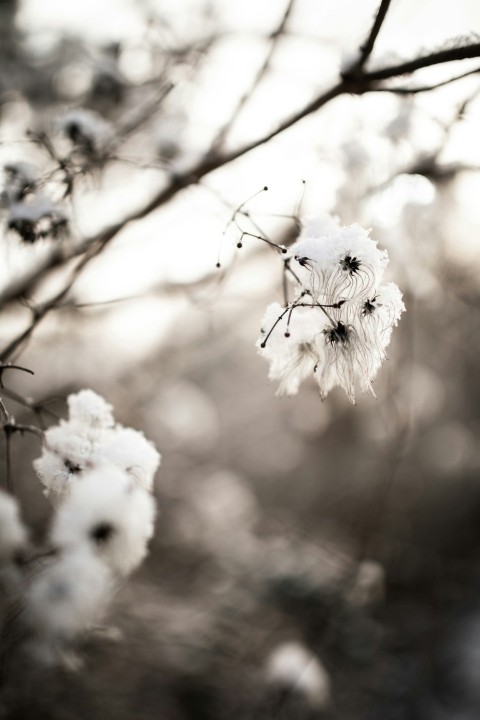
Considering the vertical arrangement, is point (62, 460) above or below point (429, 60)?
below

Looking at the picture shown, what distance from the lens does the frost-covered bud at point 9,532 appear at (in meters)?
1.42

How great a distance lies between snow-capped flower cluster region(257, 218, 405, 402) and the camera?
3.55 ft

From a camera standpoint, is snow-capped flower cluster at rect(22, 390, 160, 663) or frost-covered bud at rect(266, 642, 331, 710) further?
frost-covered bud at rect(266, 642, 331, 710)

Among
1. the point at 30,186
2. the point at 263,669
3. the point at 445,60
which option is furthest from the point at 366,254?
the point at 263,669

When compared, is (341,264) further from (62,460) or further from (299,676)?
(299,676)

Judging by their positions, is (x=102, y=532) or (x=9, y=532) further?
(x=9, y=532)

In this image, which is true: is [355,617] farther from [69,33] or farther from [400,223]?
[69,33]

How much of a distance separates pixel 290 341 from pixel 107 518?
566 mm

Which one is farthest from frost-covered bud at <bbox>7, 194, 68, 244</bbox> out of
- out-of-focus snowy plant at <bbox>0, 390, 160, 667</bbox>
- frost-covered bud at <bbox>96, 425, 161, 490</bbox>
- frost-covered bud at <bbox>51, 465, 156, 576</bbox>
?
frost-covered bud at <bbox>51, 465, 156, 576</bbox>

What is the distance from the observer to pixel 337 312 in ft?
3.69

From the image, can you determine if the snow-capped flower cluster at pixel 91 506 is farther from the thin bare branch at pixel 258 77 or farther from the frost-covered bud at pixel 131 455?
the thin bare branch at pixel 258 77

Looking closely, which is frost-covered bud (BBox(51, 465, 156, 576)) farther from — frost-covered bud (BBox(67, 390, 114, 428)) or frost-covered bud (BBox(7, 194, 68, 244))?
frost-covered bud (BBox(7, 194, 68, 244))

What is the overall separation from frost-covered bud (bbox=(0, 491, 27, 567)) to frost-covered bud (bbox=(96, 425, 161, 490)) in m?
0.44

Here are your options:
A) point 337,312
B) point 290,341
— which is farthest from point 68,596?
point 337,312
